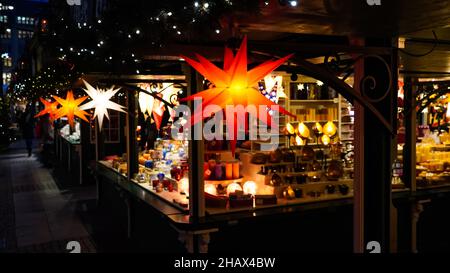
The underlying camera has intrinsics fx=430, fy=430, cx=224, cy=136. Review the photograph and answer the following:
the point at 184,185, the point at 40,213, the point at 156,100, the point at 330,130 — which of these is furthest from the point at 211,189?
the point at 40,213

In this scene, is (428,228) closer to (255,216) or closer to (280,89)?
(255,216)

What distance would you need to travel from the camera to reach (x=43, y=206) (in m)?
11.5

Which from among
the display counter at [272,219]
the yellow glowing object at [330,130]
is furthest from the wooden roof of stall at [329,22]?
the yellow glowing object at [330,130]

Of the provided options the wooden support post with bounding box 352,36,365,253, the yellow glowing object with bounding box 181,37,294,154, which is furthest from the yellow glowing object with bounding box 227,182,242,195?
the yellow glowing object with bounding box 181,37,294,154

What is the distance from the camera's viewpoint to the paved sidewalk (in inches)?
330

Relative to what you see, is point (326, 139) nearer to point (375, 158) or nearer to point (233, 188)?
point (233, 188)

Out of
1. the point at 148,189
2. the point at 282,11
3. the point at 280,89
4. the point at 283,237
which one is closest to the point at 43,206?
the point at 148,189

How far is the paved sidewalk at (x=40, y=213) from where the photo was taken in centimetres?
839

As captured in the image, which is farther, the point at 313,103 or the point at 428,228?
the point at 313,103

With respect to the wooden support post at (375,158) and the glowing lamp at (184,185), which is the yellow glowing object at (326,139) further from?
the wooden support post at (375,158)

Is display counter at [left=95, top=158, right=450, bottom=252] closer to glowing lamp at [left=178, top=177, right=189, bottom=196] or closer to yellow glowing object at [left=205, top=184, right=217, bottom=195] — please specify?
glowing lamp at [left=178, top=177, right=189, bottom=196]

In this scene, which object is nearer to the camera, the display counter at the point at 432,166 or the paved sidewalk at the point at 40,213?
Result: the display counter at the point at 432,166

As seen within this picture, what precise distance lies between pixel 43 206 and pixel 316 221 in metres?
8.13

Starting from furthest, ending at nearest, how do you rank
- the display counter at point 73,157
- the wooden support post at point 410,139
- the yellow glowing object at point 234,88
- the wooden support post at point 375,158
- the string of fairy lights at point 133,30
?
1. the display counter at point 73,157
2. the wooden support post at point 410,139
3. the wooden support post at point 375,158
4. the string of fairy lights at point 133,30
5. the yellow glowing object at point 234,88
